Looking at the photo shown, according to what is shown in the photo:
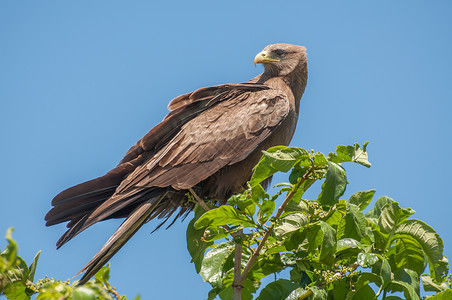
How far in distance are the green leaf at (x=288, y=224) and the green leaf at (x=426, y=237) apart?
587mm

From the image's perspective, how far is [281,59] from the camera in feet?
21.7

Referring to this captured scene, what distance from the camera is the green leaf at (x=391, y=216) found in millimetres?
3381

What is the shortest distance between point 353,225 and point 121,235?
88.0 inches

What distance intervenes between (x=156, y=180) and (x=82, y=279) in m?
1.17

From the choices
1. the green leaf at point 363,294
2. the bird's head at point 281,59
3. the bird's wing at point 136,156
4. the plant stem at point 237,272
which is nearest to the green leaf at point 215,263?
the plant stem at point 237,272

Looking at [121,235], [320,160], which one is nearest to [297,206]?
[320,160]

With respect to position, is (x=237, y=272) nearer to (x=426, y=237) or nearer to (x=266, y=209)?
(x=266, y=209)

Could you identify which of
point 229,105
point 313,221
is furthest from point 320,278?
point 229,105

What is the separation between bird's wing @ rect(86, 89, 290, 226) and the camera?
520cm

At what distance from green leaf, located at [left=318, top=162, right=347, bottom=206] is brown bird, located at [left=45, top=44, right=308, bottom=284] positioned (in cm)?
221

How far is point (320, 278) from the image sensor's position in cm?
344

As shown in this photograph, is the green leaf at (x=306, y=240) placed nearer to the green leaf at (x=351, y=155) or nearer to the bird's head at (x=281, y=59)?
the green leaf at (x=351, y=155)

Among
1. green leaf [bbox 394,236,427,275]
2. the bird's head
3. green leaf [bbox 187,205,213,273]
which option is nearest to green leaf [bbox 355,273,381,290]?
green leaf [bbox 394,236,427,275]

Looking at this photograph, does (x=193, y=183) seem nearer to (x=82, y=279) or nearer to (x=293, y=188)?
(x=82, y=279)
